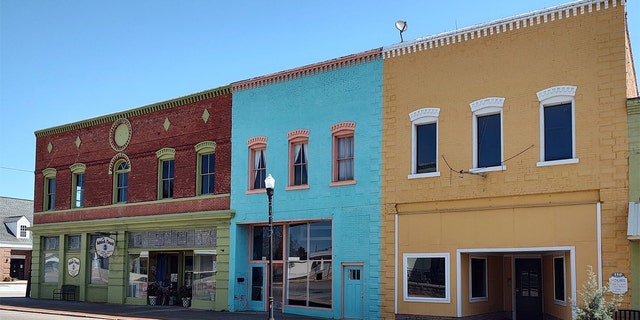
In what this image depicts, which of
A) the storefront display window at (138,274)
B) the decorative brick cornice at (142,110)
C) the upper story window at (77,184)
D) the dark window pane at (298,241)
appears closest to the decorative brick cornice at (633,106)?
the dark window pane at (298,241)

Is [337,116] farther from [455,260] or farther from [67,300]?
[67,300]

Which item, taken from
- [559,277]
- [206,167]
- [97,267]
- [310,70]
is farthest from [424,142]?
[97,267]

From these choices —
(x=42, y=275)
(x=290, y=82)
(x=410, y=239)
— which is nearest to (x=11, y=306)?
(x=42, y=275)

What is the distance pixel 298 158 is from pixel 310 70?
125 inches

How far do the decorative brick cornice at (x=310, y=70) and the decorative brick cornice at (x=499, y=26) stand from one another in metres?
0.67

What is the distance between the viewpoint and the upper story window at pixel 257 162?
88.6ft

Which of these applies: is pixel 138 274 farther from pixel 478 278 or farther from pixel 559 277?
pixel 559 277

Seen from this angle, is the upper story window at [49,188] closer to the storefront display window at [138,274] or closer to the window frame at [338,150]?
the storefront display window at [138,274]

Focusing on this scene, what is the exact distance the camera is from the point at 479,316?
71.7 feet

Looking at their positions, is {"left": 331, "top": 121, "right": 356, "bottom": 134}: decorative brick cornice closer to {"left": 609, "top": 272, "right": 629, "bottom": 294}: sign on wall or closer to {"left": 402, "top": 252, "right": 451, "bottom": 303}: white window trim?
{"left": 402, "top": 252, "right": 451, "bottom": 303}: white window trim

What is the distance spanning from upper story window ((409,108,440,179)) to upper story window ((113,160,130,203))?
1556cm

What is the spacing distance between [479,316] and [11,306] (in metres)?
20.4

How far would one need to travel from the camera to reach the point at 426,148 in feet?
73.5

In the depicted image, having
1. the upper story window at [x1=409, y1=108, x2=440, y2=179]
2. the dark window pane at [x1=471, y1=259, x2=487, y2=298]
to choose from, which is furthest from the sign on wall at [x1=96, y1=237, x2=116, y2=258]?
the dark window pane at [x1=471, y1=259, x2=487, y2=298]
